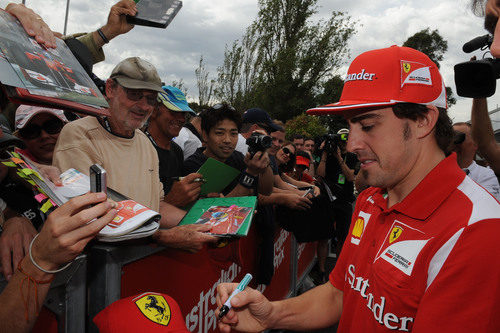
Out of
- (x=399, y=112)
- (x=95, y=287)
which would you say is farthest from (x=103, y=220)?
(x=399, y=112)

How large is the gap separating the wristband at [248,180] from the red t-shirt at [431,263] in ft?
5.08

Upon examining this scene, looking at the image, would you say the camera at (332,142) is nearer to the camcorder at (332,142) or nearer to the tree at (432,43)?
the camcorder at (332,142)

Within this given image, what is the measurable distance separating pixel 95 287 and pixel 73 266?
0.18 metres

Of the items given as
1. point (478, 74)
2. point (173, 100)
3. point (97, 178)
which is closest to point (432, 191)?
point (478, 74)

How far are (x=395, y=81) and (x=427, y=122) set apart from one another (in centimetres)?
22

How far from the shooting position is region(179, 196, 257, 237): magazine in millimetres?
1906

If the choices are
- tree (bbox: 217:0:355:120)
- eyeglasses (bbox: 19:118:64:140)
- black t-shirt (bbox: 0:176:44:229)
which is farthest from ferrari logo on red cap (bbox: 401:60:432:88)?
tree (bbox: 217:0:355:120)

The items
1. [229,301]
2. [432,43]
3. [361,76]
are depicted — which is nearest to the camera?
[229,301]

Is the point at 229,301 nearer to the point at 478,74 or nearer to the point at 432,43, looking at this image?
the point at 478,74

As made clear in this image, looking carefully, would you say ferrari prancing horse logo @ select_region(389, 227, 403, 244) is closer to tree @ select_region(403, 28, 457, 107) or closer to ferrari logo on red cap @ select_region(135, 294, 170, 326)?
ferrari logo on red cap @ select_region(135, 294, 170, 326)

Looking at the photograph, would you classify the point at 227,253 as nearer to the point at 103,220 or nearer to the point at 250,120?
the point at 103,220

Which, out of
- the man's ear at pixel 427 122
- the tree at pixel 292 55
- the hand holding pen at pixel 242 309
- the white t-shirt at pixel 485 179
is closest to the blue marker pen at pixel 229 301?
the hand holding pen at pixel 242 309

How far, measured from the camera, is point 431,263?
119 cm

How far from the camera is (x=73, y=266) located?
1.32 m
